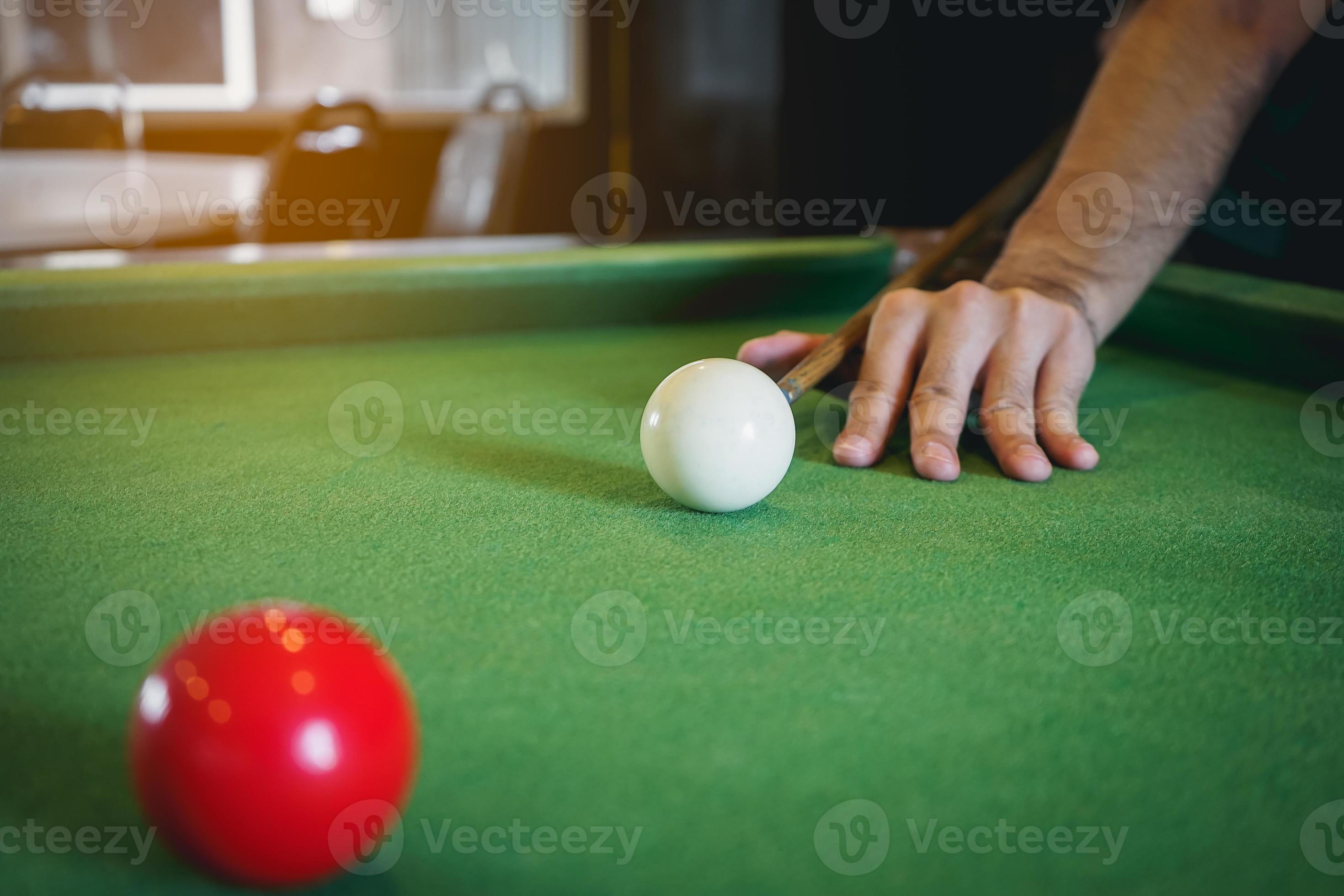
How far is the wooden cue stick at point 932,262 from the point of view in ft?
5.25

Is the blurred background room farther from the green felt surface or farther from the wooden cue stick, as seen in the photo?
the green felt surface

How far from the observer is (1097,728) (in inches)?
31.1

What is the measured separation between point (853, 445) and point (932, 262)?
743 millimetres

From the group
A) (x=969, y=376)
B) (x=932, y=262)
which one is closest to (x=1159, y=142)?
(x=932, y=262)

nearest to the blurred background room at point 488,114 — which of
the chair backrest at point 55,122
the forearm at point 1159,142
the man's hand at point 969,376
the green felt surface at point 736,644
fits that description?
the chair backrest at point 55,122

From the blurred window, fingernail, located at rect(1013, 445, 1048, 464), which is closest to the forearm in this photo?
fingernail, located at rect(1013, 445, 1048, 464)

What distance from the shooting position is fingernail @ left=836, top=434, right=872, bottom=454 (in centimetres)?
146

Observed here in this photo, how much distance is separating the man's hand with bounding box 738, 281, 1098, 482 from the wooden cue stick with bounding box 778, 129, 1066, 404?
5 centimetres

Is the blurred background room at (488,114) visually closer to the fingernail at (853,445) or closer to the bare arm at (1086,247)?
the bare arm at (1086,247)

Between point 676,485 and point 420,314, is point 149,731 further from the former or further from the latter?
point 420,314

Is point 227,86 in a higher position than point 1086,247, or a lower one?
lower

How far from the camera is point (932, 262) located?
207 centimetres

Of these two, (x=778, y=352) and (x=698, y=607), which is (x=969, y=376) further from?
(x=698, y=607)

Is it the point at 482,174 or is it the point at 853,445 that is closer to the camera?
the point at 853,445
